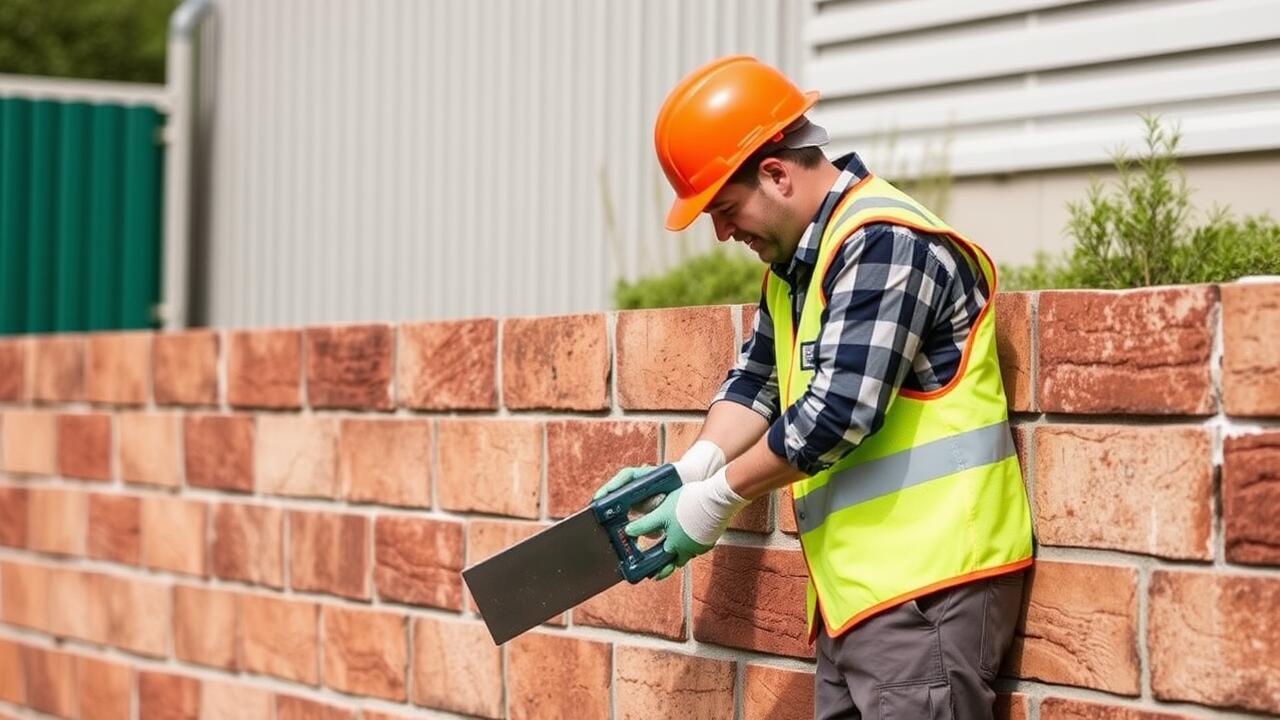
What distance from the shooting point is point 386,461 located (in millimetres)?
4609

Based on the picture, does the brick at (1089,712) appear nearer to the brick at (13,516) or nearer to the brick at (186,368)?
the brick at (186,368)

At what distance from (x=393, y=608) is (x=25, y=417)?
98.6 inches

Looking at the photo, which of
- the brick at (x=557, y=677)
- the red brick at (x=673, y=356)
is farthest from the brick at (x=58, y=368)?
the red brick at (x=673, y=356)

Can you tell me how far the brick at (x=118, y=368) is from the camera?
566cm

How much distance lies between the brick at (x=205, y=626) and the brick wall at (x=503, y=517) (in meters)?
0.01

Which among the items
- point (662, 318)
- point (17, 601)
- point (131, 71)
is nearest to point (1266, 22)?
point (662, 318)

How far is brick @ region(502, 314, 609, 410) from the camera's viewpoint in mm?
3949

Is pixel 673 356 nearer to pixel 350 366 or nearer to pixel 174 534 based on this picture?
pixel 350 366

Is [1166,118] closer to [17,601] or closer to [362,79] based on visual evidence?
[362,79]

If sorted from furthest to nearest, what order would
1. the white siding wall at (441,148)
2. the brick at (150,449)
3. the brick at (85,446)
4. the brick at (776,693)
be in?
the white siding wall at (441,148) < the brick at (85,446) < the brick at (150,449) < the brick at (776,693)

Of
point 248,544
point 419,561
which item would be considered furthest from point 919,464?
point 248,544

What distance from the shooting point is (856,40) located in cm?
579

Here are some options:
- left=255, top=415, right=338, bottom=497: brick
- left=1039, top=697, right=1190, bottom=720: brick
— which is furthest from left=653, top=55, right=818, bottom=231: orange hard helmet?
left=255, top=415, right=338, bottom=497: brick

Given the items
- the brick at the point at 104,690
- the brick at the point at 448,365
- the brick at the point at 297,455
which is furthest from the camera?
the brick at the point at 104,690
